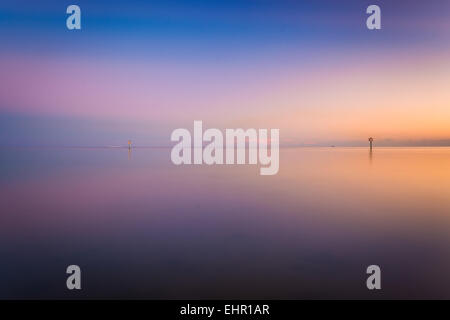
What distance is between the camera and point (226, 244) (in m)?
5.49

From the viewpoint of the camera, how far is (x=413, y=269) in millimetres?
4488

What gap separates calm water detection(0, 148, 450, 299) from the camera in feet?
13.4

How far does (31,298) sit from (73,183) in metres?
9.09

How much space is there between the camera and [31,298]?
3.89 m

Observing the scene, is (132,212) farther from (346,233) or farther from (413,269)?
(413,269)

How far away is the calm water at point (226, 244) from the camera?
4090 mm
